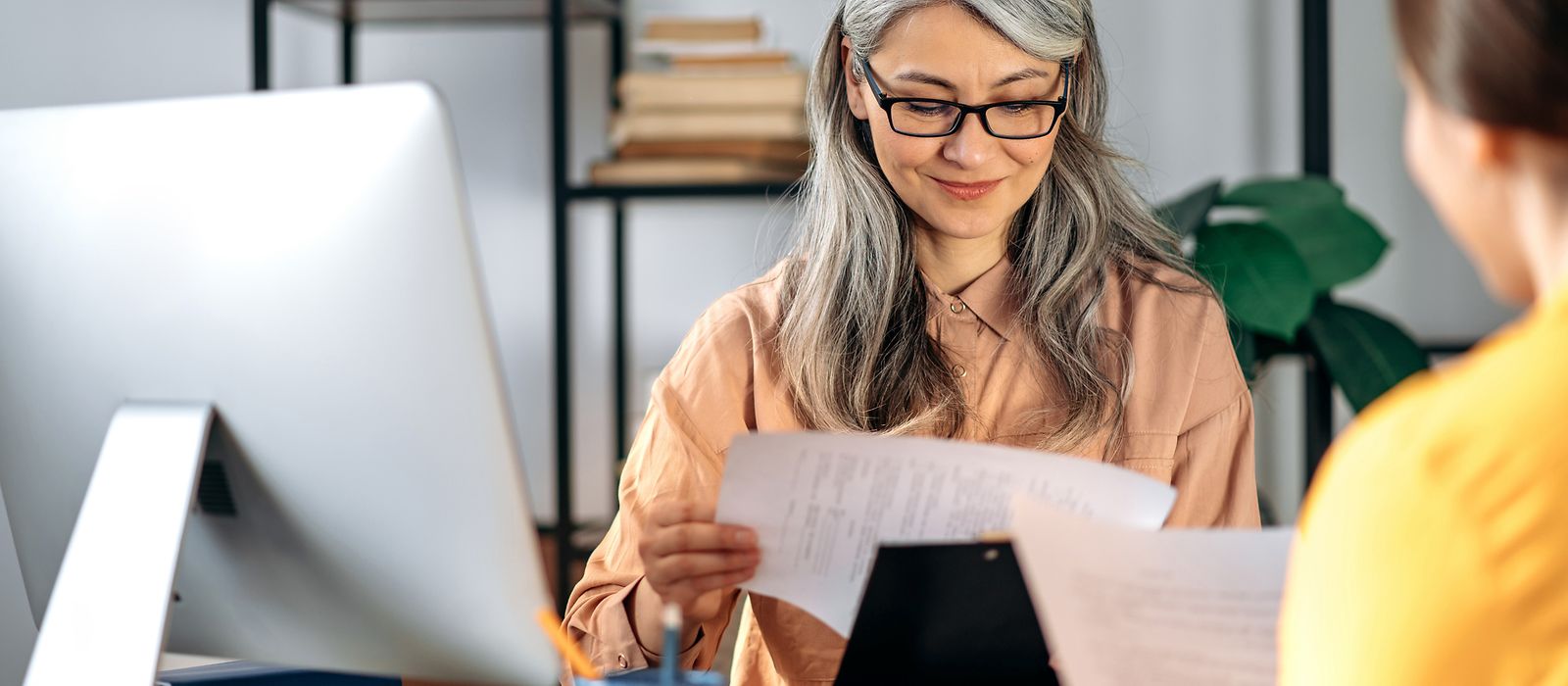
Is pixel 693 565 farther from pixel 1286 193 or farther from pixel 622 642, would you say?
pixel 1286 193

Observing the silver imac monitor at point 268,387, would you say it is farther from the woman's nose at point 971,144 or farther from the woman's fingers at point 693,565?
the woman's nose at point 971,144

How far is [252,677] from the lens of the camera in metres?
0.95

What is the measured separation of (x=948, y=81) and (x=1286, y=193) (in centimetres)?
87

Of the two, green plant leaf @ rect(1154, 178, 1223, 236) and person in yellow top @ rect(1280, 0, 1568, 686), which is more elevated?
person in yellow top @ rect(1280, 0, 1568, 686)

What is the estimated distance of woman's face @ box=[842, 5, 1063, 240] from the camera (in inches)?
47.6

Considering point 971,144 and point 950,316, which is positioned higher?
point 971,144

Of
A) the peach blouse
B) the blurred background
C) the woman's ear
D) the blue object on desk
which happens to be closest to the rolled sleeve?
the peach blouse

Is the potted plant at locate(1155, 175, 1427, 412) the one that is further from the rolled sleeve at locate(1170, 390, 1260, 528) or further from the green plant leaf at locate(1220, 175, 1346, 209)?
the rolled sleeve at locate(1170, 390, 1260, 528)

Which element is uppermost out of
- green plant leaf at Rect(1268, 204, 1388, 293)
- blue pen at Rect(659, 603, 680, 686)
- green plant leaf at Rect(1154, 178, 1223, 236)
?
blue pen at Rect(659, 603, 680, 686)

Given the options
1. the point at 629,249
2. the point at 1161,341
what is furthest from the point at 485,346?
the point at 629,249

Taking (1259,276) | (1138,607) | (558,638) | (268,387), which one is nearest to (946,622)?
(1138,607)

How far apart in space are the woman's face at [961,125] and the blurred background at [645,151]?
2.59 feet

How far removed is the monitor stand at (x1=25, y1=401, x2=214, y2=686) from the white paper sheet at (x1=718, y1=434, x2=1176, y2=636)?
330 mm

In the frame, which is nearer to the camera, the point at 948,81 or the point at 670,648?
the point at 670,648
